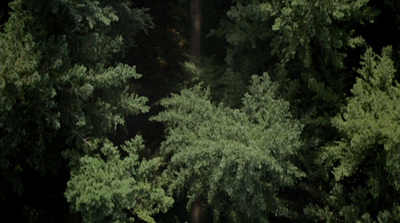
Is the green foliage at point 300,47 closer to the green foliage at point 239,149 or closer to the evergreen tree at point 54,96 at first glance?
the green foliage at point 239,149

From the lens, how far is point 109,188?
9.07 metres

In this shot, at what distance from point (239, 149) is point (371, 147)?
11.4 feet

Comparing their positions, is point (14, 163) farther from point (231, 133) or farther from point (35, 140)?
point (231, 133)

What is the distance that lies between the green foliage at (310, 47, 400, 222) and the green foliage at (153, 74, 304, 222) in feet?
4.47

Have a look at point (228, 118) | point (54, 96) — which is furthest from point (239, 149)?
point (54, 96)

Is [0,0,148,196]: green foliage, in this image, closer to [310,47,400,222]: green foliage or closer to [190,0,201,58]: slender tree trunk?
[190,0,201,58]: slender tree trunk

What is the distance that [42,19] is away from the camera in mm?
9695

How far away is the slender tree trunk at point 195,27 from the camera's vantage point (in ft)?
49.2

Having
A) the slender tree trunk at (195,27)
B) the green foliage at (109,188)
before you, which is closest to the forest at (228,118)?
the green foliage at (109,188)

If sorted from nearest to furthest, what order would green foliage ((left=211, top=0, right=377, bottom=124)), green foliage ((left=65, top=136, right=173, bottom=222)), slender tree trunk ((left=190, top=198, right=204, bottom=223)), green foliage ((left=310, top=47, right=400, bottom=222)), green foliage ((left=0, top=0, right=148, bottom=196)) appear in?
green foliage ((left=310, top=47, right=400, bottom=222)), green foliage ((left=0, top=0, right=148, bottom=196)), green foliage ((left=65, top=136, right=173, bottom=222)), green foliage ((left=211, top=0, right=377, bottom=124)), slender tree trunk ((left=190, top=198, right=204, bottom=223))

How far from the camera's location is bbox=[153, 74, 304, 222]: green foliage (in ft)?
29.8

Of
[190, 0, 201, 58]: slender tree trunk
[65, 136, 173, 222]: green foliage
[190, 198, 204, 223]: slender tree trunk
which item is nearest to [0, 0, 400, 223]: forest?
[65, 136, 173, 222]: green foliage

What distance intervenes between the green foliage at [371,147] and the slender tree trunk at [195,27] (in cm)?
692

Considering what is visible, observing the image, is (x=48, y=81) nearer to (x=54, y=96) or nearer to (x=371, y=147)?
(x=54, y=96)
